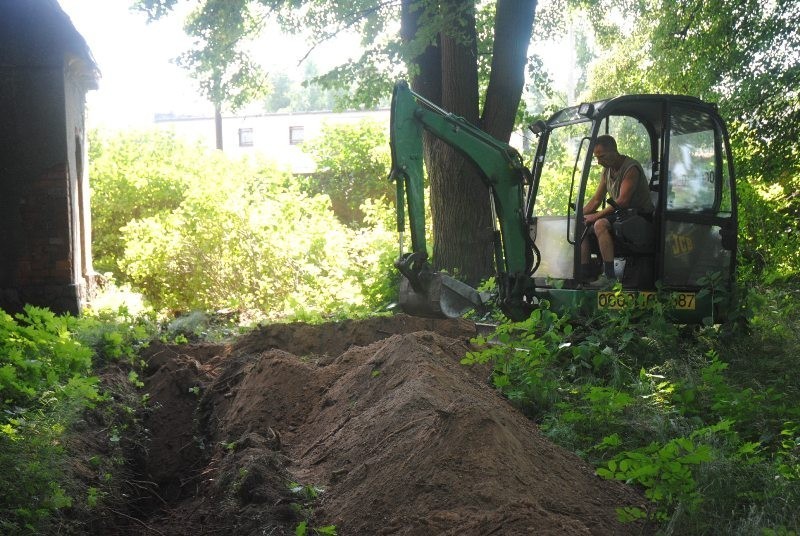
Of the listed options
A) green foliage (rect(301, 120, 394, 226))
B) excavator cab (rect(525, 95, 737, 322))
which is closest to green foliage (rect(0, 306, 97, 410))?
excavator cab (rect(525, 95, 737, 322))

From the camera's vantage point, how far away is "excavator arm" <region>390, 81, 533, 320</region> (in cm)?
934

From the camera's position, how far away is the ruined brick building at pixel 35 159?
1338 centimetres

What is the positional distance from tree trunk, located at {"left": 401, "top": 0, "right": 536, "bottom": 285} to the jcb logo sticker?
12.2 feet

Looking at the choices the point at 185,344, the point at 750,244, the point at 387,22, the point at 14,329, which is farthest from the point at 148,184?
the point at 14,329

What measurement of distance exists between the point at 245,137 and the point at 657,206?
42499 millimetres

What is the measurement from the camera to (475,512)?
177 inches

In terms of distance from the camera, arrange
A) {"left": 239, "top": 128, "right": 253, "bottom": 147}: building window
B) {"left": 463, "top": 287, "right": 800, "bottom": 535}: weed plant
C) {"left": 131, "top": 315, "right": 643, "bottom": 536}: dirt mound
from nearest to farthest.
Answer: {"left": 463, "top": 287, "right": 800, "bottom": 535}: weed plant
{"left": 131, "top": 315, "right": 643, "bottom": 536}: dirt mound
{"left": 239, "top": 128, "right": 253, "bottom": 147}: building window

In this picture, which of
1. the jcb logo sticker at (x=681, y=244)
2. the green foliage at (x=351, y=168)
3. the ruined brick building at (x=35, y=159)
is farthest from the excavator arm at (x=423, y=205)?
the green foliage at (x=351, y=168)

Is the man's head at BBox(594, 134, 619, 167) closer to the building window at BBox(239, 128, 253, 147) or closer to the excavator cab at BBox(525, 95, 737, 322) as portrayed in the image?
the excavator cab at BBox(525, 95, 737, 322)

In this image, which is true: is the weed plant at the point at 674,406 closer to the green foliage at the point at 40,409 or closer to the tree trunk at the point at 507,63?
the green foliage at the point at 40,409

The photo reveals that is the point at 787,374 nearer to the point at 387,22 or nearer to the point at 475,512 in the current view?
the point at 475,512

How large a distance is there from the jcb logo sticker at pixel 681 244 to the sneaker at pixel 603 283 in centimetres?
88

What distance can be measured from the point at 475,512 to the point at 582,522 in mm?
582

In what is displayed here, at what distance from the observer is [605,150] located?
9.24 meters
